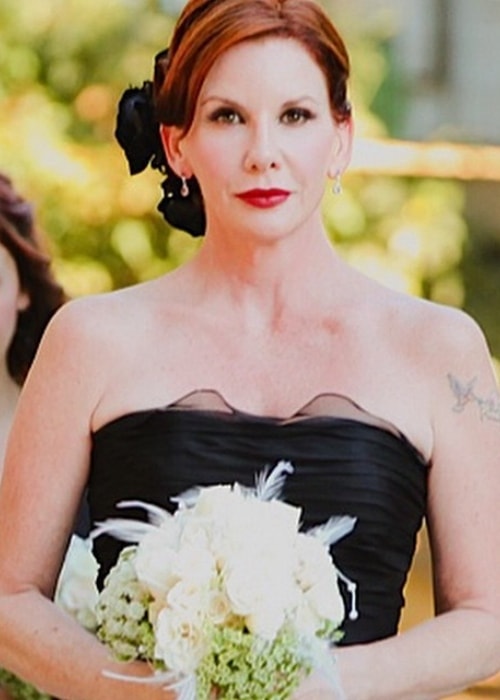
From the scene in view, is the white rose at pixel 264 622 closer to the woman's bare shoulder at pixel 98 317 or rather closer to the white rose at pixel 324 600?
the white rose at pixel 324 600

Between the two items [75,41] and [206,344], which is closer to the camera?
[206,344]

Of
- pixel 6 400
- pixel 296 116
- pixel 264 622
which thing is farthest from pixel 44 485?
pixel 6 400

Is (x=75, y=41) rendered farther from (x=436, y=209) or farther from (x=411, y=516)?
(x=411, y=516)

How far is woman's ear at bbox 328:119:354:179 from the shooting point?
245cm

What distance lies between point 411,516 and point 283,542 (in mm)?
292

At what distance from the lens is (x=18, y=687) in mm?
2896

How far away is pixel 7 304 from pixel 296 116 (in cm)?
140

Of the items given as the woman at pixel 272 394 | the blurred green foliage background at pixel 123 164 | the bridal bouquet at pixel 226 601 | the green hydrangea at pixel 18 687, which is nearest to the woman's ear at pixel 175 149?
the woman at pixel 272 394

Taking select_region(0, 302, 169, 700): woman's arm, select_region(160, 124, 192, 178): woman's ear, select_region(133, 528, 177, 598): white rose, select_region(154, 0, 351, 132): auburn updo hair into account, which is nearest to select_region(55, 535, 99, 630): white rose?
select_region(0, 302, 169, 700): woman's arm

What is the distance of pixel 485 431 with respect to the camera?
2.42 m

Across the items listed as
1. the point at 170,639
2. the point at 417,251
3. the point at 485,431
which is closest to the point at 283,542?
the point at 170,639

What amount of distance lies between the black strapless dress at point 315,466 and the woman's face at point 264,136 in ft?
0.79

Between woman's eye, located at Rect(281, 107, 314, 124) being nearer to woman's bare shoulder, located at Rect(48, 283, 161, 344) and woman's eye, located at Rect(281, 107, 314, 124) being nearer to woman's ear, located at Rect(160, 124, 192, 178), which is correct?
woman's ear, located at Rect(160, 124, 192, 178)

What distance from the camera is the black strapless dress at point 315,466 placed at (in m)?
2.38
